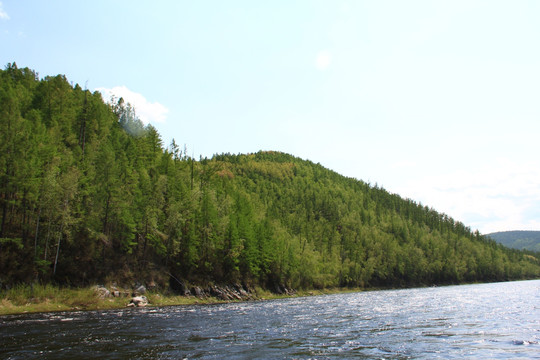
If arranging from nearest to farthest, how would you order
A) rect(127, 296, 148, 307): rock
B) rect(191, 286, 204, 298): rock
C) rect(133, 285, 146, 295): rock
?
rect(127, 296, 148, 307): rock < rect(133, 285, 146, 295): rock < rect(191, 286, 204, 298): rock

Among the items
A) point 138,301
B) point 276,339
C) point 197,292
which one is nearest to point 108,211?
point 138,301

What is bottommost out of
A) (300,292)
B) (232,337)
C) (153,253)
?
(300,292)

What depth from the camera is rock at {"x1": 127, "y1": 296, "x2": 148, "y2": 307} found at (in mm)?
54781

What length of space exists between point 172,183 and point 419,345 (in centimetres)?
6655

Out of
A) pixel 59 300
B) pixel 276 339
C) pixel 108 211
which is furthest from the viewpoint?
pixel 108 211

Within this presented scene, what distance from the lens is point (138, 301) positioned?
55.9 metres

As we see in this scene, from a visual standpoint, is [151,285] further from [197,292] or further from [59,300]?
[59,300]

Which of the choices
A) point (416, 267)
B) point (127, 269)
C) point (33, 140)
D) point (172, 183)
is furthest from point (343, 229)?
point (33, 140)

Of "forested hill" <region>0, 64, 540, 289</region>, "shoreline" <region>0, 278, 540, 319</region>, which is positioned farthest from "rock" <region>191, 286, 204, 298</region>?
"shoreline" <region>0, 278, 540, 319</region>

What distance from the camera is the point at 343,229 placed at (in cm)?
19388

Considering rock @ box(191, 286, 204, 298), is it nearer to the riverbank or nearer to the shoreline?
the shoreline

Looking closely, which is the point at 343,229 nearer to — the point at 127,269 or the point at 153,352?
the point at 127,269

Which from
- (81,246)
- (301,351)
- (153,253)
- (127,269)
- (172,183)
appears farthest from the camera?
(172,183)

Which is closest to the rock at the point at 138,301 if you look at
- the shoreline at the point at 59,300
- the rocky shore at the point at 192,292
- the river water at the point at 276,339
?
the rocky shore at the point at 192,292
